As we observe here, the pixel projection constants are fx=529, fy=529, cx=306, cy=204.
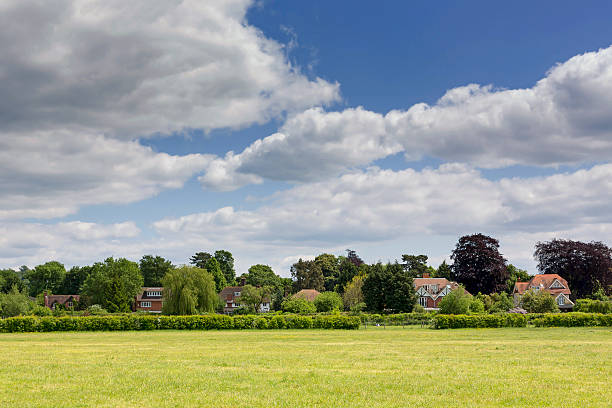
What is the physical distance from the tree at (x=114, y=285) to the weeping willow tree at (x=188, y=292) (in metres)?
28.8

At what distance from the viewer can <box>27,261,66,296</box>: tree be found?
445 ft

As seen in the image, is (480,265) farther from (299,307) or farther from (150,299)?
(150,299)

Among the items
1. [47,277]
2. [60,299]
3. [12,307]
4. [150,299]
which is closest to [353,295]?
[12,307]

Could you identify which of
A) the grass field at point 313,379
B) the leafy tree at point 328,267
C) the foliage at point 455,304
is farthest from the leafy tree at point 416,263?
the grass field at point 313,379

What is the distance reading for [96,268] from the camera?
358 feet

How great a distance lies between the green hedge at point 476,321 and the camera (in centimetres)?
4791

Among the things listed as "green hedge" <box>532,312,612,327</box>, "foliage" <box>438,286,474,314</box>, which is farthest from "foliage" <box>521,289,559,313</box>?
"green hedge" <box>532,312,612,327</box>

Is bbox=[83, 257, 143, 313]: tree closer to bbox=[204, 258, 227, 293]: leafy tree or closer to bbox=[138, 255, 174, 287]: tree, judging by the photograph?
bbox=[138, 255, 174, 287]: tree

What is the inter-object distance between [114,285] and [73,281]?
165 feet

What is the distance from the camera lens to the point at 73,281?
5281 inches

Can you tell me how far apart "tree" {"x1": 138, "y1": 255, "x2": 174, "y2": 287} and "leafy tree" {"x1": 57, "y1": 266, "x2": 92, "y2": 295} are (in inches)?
606

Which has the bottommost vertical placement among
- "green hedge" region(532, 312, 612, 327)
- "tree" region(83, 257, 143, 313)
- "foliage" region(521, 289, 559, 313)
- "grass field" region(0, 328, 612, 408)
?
"green hedge" region(532, 312, 612, 327)

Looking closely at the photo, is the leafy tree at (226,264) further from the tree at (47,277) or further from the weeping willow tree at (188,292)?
the weeping willow tree at (188,292)

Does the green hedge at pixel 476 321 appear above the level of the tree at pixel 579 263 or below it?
below
